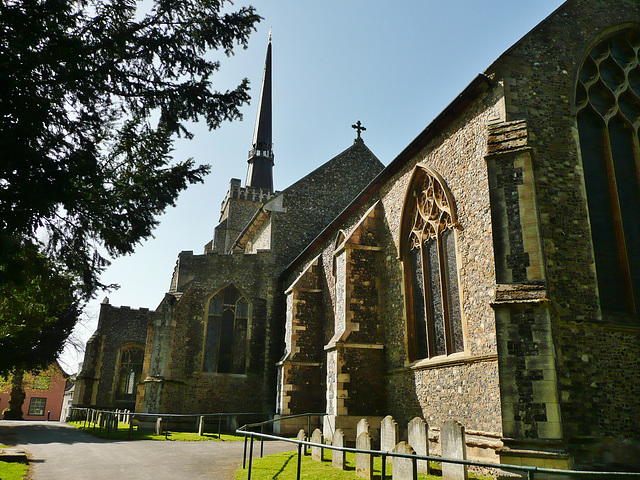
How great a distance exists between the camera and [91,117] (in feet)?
25.0

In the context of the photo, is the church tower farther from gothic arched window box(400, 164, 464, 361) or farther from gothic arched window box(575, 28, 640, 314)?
gothic arched window box(575, 28, 640, 314)

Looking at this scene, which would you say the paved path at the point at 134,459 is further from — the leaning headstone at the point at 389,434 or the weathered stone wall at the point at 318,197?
the weathered stone wall at the point at 318,197

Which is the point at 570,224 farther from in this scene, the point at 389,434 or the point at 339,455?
the point at 339,455

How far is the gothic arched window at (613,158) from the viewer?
934 centimetres

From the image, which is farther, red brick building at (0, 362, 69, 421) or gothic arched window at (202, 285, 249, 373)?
red brick building at (0, 362, 69, 421)

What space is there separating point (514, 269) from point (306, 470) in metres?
5.07

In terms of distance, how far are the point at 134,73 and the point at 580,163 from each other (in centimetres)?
869

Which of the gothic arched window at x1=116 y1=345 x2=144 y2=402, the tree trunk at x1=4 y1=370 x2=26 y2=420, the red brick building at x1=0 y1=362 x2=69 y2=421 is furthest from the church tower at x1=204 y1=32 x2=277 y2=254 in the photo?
the red brick building at x1=0 y1=362 x2=69 y2=421

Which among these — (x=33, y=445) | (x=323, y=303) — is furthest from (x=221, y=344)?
(x=33, y=445)

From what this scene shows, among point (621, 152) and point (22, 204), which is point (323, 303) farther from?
point (22, 204)

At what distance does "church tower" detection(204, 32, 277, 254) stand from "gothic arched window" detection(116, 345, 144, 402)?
8244 mm

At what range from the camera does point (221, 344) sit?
796 inches

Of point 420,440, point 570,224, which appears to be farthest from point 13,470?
point 570,224

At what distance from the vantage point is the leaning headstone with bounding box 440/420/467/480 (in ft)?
23.6
